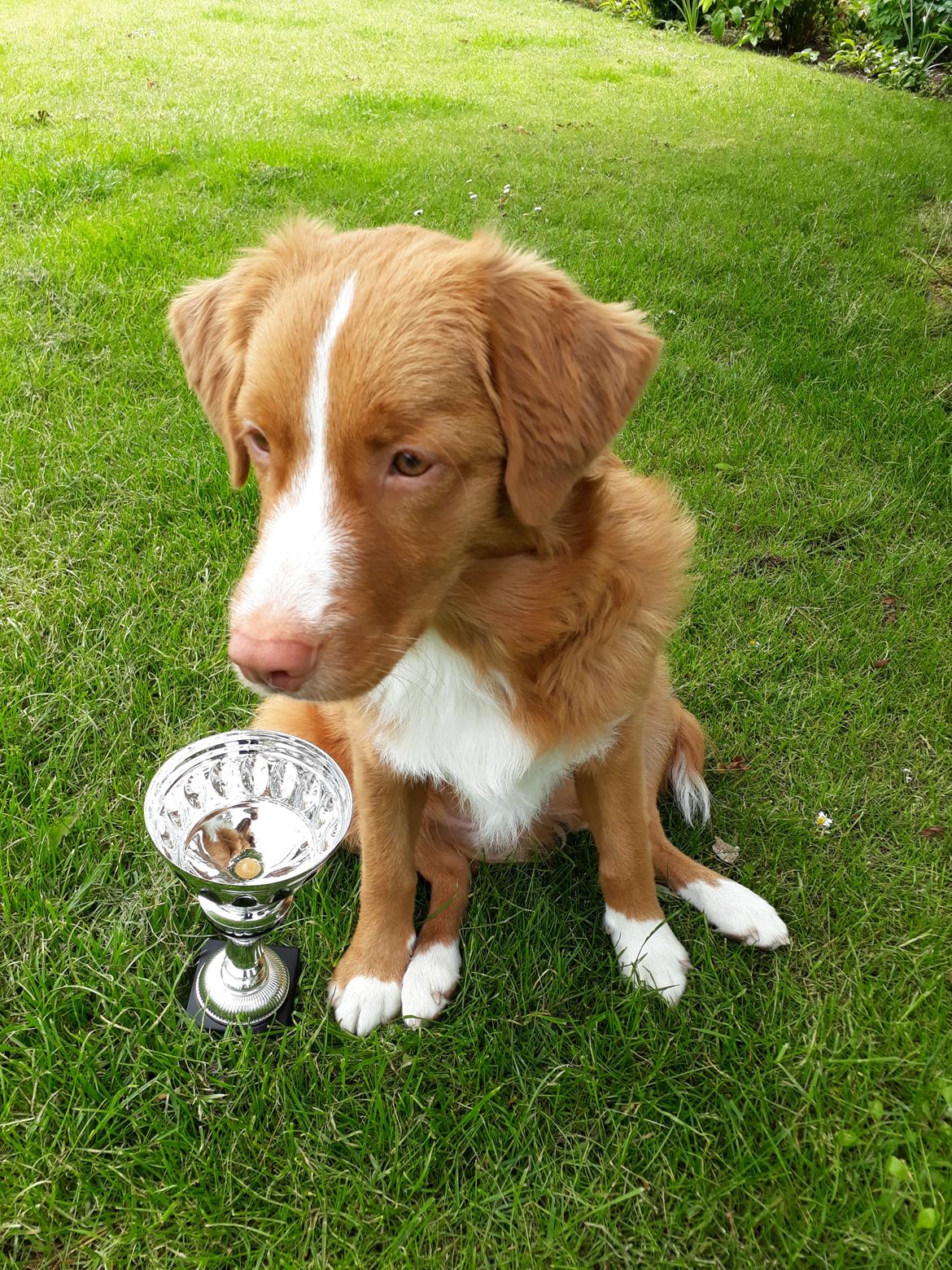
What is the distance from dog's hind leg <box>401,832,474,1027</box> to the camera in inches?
94.0

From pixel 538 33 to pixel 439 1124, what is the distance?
1629 centimetres

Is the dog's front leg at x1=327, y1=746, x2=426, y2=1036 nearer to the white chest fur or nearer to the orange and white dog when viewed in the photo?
the orange and white dog

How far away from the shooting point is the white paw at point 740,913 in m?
2.55

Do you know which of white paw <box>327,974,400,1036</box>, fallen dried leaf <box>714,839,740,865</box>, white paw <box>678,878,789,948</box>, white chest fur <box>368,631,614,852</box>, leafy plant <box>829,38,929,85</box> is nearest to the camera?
white chest fur <box>368,631,614,852</box>

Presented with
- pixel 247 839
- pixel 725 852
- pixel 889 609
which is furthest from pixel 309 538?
pixel 889 609

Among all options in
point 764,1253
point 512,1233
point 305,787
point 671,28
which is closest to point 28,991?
point 305,787

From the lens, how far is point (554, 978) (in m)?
2.45

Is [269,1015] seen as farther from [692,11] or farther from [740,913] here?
[692,11]

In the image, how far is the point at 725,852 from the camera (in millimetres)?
2902

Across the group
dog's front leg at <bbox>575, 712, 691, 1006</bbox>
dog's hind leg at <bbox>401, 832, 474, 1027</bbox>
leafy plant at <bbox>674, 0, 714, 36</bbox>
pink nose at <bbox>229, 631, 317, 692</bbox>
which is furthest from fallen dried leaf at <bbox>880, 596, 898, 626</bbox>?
leafy plant at <bbox>674, 0, 714, 36</bbox>

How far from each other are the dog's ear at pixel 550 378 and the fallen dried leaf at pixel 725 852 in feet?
5.07

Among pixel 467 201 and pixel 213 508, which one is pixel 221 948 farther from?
pixel 467 201

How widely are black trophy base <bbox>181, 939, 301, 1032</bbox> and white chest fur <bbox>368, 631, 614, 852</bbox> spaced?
0.69 meters

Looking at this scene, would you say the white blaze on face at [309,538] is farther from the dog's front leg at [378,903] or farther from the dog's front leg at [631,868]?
the dog's front leg at [631,868]
